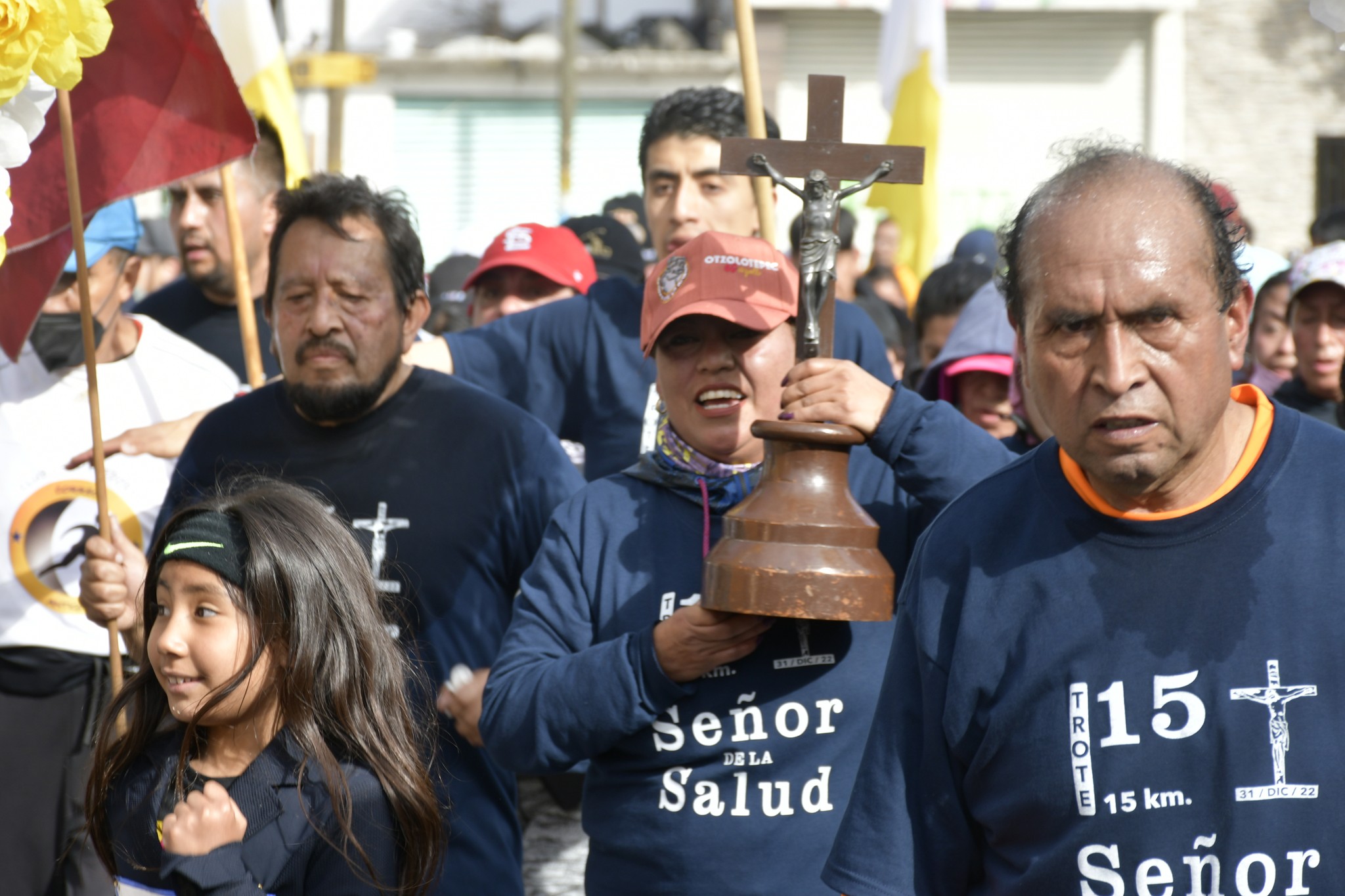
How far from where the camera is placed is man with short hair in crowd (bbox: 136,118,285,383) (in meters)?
5.11

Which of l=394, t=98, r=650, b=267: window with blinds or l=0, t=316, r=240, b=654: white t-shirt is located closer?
l=0, t=316, r=240, b=654: white t-shirt

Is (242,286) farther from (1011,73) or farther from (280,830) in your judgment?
(1011,73)

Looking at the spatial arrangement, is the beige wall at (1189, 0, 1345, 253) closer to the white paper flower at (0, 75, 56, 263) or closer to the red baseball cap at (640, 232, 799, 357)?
the red baseball cap at (640, 232, 799, 357)

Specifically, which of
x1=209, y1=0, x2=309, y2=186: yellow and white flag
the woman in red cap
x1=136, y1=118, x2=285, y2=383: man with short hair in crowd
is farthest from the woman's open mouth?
x1=209, y1=0, x2=309, y2=186: yellow and white flag

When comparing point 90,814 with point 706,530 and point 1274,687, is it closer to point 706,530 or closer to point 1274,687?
point 706,530

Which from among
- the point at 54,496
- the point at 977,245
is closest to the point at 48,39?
the point at 54,496

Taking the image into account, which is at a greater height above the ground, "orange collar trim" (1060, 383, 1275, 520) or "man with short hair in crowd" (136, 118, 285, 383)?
"man with short hair in crowd" (136, 118, 285, 383)

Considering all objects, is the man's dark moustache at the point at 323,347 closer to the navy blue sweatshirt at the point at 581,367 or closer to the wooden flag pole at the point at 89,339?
the wooden flag pole at the point at 89,339

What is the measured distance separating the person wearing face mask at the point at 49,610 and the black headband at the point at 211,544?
4.70 feet

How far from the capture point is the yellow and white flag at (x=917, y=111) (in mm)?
6594

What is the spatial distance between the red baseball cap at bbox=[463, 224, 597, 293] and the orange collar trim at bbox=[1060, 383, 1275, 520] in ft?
11.4

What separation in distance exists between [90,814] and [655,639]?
3.52ft

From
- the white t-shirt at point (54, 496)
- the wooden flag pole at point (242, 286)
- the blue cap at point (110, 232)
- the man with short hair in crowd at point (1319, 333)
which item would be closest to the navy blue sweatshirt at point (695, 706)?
the white t-shirt at point (54, 496)

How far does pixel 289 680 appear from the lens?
270 centimetres
